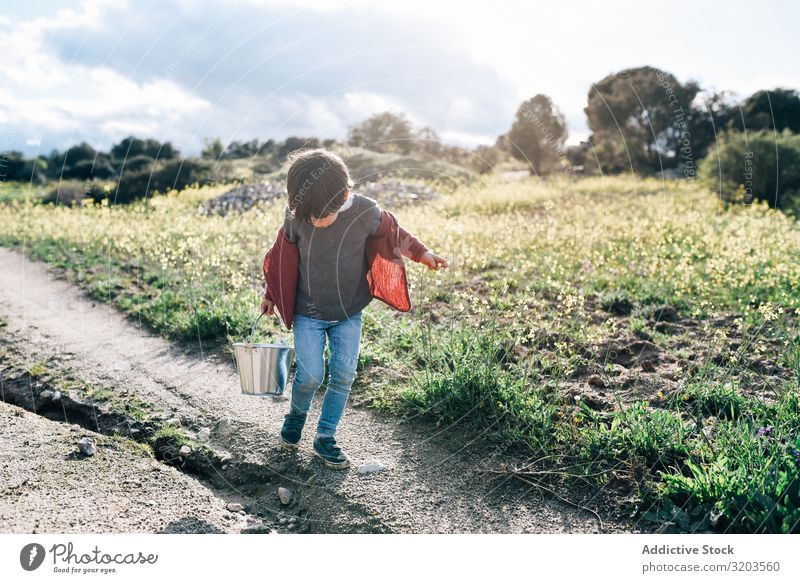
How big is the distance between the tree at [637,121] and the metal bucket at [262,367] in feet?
60.2

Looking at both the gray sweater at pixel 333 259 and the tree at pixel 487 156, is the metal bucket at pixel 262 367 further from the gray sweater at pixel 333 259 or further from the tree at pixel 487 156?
the tree at pixel 487 156

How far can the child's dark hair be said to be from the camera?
10.6 feet

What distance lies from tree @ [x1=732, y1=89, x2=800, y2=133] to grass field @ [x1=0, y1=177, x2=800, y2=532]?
10.3 metres

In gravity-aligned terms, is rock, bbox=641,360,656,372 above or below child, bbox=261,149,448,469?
below

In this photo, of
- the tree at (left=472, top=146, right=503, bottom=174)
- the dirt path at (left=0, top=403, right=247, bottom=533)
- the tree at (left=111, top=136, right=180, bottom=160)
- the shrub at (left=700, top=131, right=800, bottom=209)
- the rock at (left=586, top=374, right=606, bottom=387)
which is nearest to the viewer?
the dirt path at (left=0, top=403, right=247, bottom=533)

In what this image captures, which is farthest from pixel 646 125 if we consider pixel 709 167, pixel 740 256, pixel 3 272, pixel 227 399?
pixel 227 399

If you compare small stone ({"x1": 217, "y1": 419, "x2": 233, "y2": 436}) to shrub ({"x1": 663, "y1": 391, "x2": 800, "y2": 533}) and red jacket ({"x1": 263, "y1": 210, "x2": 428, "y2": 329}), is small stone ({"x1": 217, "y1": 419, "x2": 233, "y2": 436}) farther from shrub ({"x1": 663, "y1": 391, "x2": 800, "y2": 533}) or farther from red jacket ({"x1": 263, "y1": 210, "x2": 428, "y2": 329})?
shrub ({"x1": 663, "y1": 391, "x2": 800, "y2": 533})

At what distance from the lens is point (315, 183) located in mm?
3225

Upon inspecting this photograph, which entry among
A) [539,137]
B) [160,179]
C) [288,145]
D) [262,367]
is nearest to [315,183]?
[262,367]

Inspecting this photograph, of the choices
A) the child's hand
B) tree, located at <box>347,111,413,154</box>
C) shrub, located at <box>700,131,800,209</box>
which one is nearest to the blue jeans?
the child's hand

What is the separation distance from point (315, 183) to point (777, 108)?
19.8 meters
